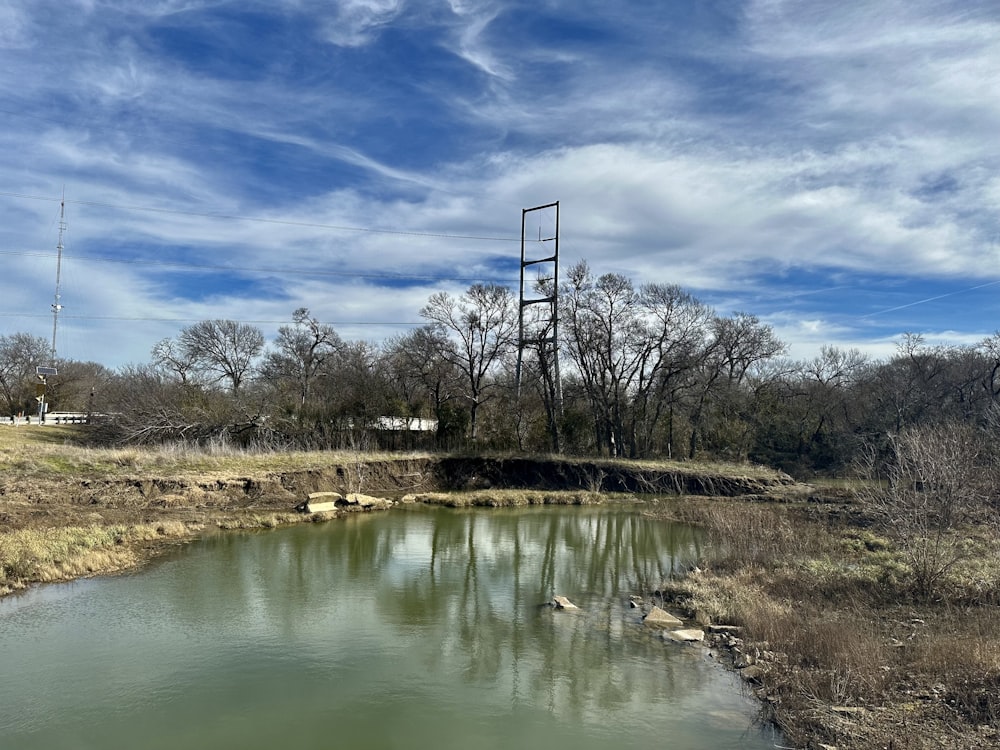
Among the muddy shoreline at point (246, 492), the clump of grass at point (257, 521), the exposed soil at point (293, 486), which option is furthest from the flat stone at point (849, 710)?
the exposed soil at point (293, 486)

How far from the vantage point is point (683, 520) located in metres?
26.0

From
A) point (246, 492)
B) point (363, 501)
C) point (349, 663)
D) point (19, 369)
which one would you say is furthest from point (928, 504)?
point (19, 369)

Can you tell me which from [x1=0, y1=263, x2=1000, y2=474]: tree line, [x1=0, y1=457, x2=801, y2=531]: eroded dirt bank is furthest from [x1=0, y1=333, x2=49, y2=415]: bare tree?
[x1=0, y1=457, x2=801, y2=531]: eroded dirt bank

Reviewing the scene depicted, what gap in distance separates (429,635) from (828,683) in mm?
6652

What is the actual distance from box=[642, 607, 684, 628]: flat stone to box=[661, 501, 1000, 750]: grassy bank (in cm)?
55

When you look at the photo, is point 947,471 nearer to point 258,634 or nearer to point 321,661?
point 321,661

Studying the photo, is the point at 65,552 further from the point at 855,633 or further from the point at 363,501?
the point at 855,633

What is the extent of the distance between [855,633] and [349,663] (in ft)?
26.2

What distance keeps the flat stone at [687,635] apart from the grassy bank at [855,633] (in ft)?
1.14

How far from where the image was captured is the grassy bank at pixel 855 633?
24.4ft

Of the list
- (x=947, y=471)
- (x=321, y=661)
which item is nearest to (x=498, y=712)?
(x=321, y=661)

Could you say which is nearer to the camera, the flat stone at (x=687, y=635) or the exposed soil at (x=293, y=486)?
the flat stone at (x=687, y=635)

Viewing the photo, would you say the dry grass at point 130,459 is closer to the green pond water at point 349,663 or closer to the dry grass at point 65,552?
the dry grass at point 65,552

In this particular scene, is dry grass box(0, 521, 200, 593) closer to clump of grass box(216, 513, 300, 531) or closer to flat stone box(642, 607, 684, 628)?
clump of grass box(216, 513, 300, 531)
